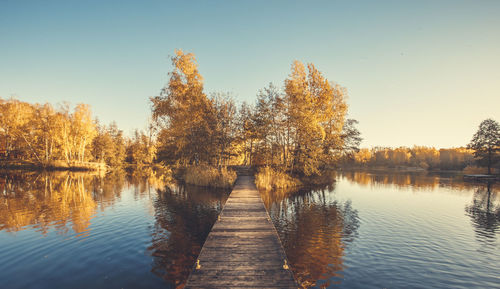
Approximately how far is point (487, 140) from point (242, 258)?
75082 mm

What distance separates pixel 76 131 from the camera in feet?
176

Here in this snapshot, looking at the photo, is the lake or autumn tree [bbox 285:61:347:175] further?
autumn tree [bbox 285:61:347:175]

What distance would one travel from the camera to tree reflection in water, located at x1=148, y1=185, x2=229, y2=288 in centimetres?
816

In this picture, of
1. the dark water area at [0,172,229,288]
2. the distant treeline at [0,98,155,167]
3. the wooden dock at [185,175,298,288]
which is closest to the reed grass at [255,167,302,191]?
the dark water area at [0,172,229,288]

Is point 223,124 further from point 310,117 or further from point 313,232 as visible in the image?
point 313,232

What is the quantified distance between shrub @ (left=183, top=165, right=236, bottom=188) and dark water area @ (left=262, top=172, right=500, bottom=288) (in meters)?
8.03

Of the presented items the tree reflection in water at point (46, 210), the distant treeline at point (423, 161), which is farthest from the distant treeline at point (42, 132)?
the distant treeline at point (423, 161)

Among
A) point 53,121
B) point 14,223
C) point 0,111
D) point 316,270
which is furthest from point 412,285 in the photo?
point 0,111

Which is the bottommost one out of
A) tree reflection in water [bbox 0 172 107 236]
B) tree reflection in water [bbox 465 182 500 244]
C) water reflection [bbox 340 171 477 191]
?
water reflection [bbox 340 171 477 191]

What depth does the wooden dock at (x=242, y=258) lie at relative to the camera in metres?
5.16

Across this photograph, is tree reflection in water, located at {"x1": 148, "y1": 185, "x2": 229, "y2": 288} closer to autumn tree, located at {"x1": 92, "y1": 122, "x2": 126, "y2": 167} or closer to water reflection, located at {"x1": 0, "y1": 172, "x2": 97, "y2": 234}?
water reflection, located at {"x1": 0, "y1": 172, "x2": 97, "y2": 234}

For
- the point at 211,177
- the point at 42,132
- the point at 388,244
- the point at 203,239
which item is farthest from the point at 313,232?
the point at 42,132

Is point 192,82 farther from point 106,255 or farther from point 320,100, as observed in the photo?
point 106,255

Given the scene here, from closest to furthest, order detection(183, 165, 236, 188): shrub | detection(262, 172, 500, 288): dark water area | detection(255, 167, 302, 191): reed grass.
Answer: detection(262, 172, 500, 288): dark water area < detection(255, 167, 302, 191): reed grass < detection(183, 165, 236, 188): shrub
